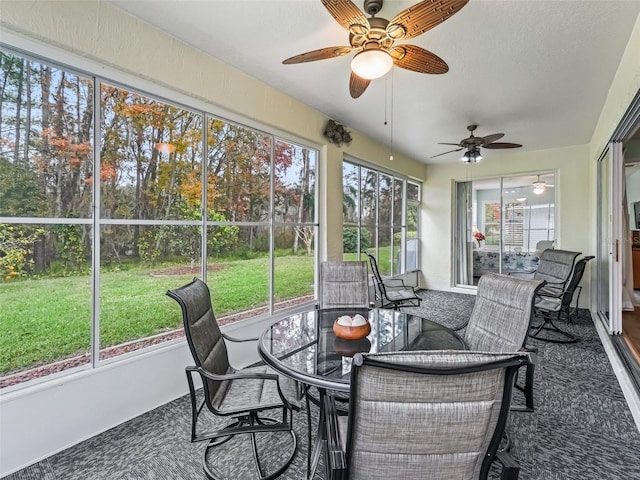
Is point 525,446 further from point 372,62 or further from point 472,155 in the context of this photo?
point 472,155

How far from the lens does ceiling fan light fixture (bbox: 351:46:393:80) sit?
184 cm

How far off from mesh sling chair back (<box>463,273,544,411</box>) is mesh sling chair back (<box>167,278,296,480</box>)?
1.29m

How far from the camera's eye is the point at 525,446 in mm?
1941

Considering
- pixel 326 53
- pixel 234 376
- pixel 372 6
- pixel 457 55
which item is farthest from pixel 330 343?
pixel 457 55

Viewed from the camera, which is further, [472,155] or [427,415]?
[472,155]

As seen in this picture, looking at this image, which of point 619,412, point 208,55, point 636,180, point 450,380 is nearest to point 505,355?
point 450,380

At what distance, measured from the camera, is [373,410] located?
92 centimetres

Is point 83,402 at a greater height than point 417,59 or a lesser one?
lesser

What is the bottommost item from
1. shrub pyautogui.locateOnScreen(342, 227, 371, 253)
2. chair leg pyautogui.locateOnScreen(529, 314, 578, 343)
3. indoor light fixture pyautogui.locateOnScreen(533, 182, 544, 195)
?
chair leg pyautogui.locateOnScreen(529, 314, 578, 343)

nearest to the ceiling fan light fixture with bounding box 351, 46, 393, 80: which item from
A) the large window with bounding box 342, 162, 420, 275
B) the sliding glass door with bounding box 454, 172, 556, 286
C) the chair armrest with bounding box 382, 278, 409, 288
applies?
the large window with bounding box 342, 162, 420, 275

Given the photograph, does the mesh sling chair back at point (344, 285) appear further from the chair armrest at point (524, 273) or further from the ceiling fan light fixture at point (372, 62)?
the chair armrest at point (524, 273)

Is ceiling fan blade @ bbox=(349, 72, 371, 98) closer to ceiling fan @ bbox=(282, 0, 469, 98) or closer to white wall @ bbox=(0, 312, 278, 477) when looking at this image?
ceiling fan @ bbox=(282, 0, 469, 98)

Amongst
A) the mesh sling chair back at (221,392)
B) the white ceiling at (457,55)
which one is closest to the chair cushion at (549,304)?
the white ceiling at (457,55)

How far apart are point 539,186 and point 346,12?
5.81 m
